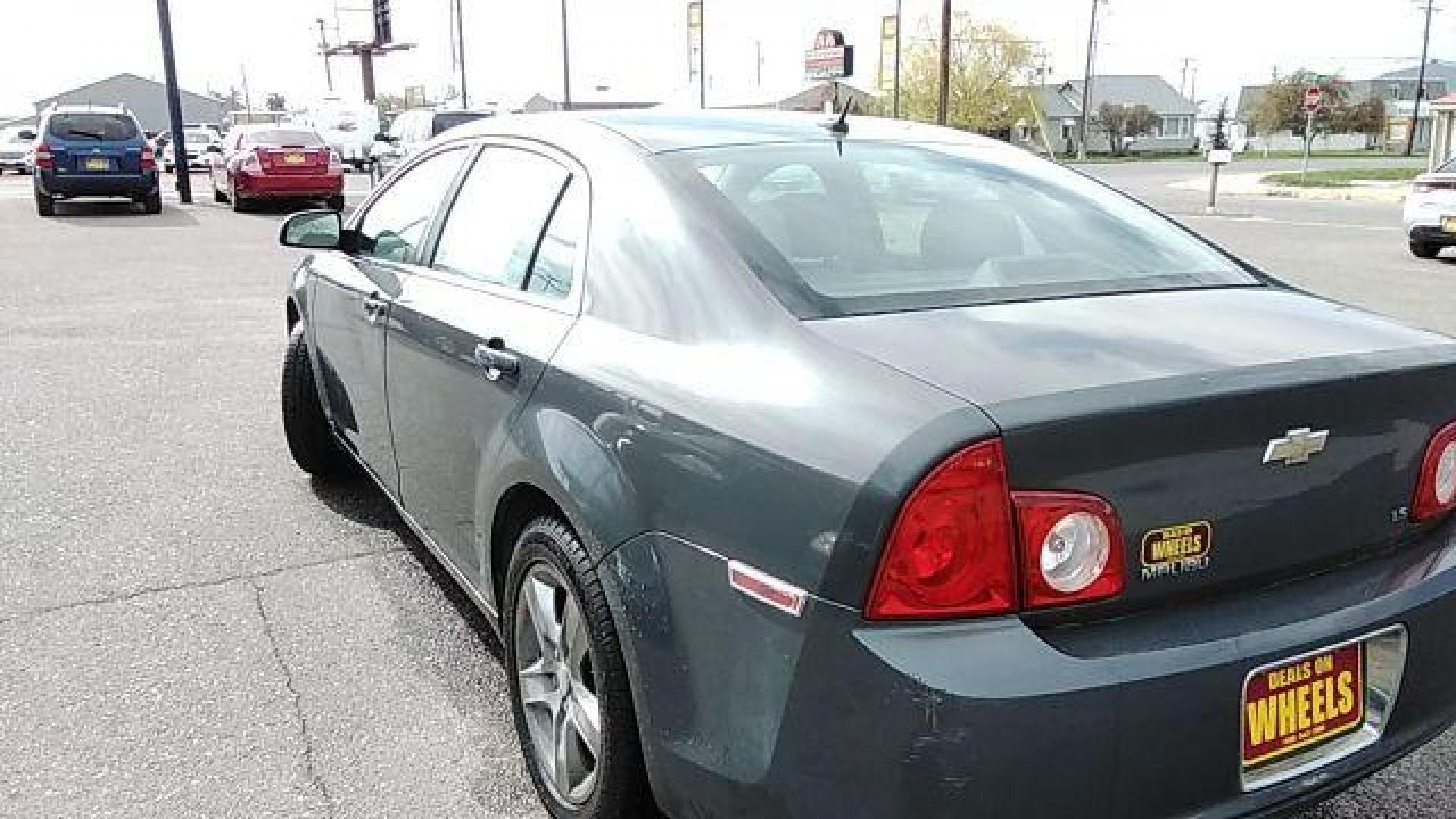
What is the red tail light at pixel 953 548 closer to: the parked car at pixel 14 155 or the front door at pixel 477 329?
the front door at pixel 477 329

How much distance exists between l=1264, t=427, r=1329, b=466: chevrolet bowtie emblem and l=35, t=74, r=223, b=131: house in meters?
101

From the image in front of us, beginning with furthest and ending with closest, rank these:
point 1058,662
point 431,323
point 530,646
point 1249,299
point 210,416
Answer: point 210,416 < point 431,323 < point 530,646 < point 1249,299 < point 1058,662

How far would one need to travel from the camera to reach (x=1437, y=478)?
2.23m

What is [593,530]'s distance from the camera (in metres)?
2.24

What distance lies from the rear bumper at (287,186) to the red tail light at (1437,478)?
65.4 feet

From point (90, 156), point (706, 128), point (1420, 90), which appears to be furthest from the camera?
point (1420, 90)

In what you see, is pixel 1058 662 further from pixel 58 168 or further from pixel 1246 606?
pixel 58 168

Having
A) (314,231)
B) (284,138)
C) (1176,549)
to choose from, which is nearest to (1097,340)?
(1176,549)

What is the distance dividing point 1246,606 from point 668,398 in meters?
1.02

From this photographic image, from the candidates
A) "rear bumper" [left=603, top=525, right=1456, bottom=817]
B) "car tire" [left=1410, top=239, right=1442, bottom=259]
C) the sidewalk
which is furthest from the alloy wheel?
the sidewalk

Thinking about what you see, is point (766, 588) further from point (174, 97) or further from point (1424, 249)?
point (174, 97)

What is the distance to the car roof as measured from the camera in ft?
9.45

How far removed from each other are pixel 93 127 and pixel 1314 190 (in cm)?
2845

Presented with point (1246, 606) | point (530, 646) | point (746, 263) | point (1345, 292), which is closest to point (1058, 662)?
point (1246, 606)
